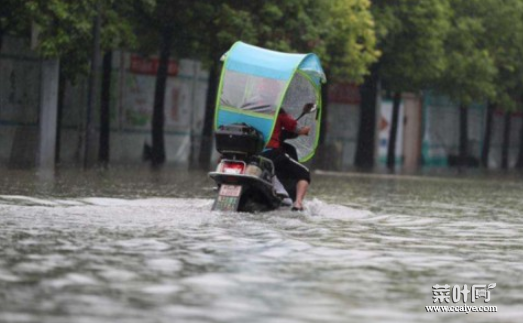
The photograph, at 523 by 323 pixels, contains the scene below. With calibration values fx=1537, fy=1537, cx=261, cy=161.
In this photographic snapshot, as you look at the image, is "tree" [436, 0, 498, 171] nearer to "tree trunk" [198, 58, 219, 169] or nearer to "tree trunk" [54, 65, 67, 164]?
"tree trunk" [198, 58, 219, 169]

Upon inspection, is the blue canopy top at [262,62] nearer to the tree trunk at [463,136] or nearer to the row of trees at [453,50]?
the row of trees at [453,50]

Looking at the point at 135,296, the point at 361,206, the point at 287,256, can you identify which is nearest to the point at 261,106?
the point at 361,206

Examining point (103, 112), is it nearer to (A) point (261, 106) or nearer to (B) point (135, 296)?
(A) point (261, 106)

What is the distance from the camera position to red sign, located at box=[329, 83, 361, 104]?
65250mm

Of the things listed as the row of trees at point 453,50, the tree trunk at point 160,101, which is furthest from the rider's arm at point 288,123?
the row of trees at point 453,50

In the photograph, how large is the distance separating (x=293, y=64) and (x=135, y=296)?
Answer: 10.7 m

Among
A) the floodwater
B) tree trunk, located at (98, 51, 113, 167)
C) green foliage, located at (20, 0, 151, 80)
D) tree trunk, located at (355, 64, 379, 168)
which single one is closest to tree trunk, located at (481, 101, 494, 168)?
tree trunk, located at (355, 64, 379, 168)

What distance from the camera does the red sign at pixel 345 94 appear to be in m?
65.2

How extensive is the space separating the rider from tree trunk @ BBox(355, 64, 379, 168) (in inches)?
1406

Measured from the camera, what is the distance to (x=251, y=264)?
11.7m

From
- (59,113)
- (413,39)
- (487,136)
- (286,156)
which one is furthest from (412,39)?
(286,156)

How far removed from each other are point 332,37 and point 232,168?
2836cm

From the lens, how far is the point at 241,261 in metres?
11.9

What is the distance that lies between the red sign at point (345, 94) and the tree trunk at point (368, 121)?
18.6ft
